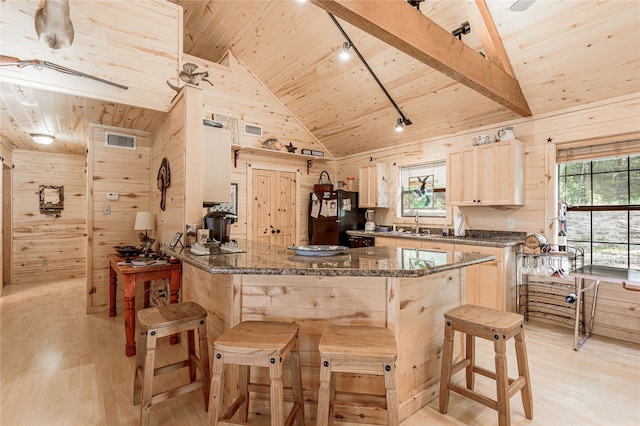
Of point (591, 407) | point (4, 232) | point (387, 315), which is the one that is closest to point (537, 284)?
point (591, 407)

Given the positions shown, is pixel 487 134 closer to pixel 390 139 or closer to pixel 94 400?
pixel 390 139

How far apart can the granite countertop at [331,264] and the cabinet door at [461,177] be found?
2208 mm

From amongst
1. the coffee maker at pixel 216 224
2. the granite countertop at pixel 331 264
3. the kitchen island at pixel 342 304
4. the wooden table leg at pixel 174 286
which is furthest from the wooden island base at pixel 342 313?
the wooden table leg at pixel 174 286

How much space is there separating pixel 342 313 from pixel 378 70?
3.35 meters

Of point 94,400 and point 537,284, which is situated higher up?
point 537,284

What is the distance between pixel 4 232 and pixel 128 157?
10.9 ft

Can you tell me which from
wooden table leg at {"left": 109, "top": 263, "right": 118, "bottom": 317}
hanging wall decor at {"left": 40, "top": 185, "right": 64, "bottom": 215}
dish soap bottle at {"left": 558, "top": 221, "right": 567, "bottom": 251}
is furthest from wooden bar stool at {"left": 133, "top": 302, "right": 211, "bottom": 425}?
hanging wall decor at {"left": 40, "top": 185, "right": 64, "bottom": 215}

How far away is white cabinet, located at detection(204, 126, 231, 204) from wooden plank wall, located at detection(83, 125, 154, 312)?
5.69ft

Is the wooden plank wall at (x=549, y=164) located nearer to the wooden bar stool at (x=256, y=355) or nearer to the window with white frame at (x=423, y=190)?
the window with white frame at (x=423, y=190)

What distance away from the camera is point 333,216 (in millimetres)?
5418

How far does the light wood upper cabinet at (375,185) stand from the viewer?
5.41 metres

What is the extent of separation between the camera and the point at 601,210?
342cm

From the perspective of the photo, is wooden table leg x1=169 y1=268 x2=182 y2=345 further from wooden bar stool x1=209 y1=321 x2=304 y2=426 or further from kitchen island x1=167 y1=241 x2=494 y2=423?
wooden bar stool x1=209 y1=321 x2=304 y2=426

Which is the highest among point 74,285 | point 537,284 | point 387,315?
point 387,315
